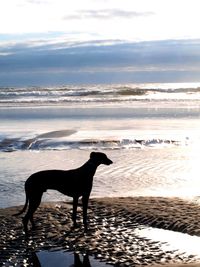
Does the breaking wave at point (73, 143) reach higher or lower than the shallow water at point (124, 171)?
higher

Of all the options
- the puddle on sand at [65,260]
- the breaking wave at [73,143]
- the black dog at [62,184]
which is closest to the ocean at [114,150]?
the breaking wave at [73,143]

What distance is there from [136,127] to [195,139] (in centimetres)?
464

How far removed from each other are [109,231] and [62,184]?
1.16m

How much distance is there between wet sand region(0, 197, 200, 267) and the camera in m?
7.56

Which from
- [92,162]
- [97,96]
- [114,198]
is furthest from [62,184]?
[97,96]

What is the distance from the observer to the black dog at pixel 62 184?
356 inches

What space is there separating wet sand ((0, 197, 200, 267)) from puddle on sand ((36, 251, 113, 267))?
115 millimetres

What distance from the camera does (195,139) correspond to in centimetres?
2000

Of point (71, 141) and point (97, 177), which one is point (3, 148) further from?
point (97, 177)

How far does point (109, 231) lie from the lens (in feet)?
29.1

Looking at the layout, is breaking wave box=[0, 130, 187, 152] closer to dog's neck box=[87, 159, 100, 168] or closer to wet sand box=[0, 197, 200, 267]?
wet sand box=[0, 197, 200, 267]

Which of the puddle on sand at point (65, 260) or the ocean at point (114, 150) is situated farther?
the ocean at point (114, 150)

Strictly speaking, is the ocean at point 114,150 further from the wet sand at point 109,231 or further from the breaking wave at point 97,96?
the breaking wave at point 97,96

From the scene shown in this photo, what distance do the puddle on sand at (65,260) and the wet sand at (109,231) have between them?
4.5 inches
